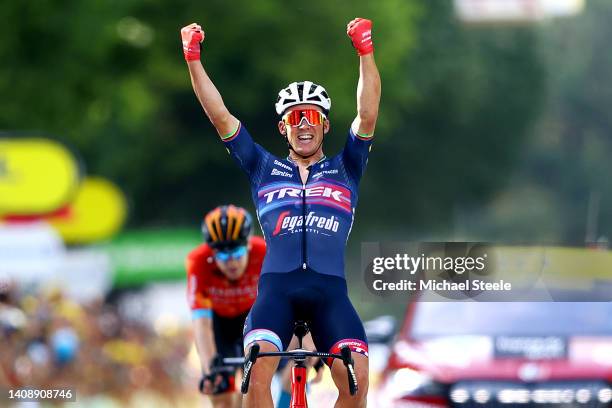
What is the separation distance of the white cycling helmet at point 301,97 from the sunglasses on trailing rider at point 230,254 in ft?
6.76

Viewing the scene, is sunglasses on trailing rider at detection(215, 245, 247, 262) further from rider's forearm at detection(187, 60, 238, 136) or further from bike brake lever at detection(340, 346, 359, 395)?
bike brake lever at detection(340, 346, 359, 395)

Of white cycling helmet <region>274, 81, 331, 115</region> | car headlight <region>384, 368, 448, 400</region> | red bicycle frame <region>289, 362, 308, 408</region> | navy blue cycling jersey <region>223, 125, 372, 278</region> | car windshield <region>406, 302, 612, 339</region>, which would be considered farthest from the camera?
car windshield <region>406, 302, 612, 339</region>

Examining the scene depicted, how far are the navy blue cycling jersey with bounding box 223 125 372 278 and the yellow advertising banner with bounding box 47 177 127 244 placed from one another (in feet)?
61.1

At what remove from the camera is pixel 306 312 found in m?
8.84

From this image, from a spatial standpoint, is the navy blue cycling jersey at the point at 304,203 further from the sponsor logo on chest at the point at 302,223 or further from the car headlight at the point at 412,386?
the car headlight at the point at 412,386

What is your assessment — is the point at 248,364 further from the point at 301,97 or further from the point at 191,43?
the point at 191,43

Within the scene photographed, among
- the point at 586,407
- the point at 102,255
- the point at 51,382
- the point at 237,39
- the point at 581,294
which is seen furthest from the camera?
the point at 237,39

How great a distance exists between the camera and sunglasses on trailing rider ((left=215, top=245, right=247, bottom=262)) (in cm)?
1106

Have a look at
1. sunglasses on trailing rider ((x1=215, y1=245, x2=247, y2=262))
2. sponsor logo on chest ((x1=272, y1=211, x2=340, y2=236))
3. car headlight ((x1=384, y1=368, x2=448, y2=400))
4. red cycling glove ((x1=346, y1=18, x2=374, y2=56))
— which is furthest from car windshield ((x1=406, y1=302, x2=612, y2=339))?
red cycling glove ((x1=346, y1=18, x2=374, y2=56))

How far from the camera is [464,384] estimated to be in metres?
11.6

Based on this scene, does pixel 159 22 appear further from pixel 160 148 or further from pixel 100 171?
pixel 160 148

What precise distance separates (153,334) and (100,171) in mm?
18824

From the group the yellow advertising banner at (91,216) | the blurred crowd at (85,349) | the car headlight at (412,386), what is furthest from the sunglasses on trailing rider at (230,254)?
the yellow advertising banner at (91,216)

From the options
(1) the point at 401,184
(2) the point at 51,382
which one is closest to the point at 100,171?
(1) the point at 401,184
